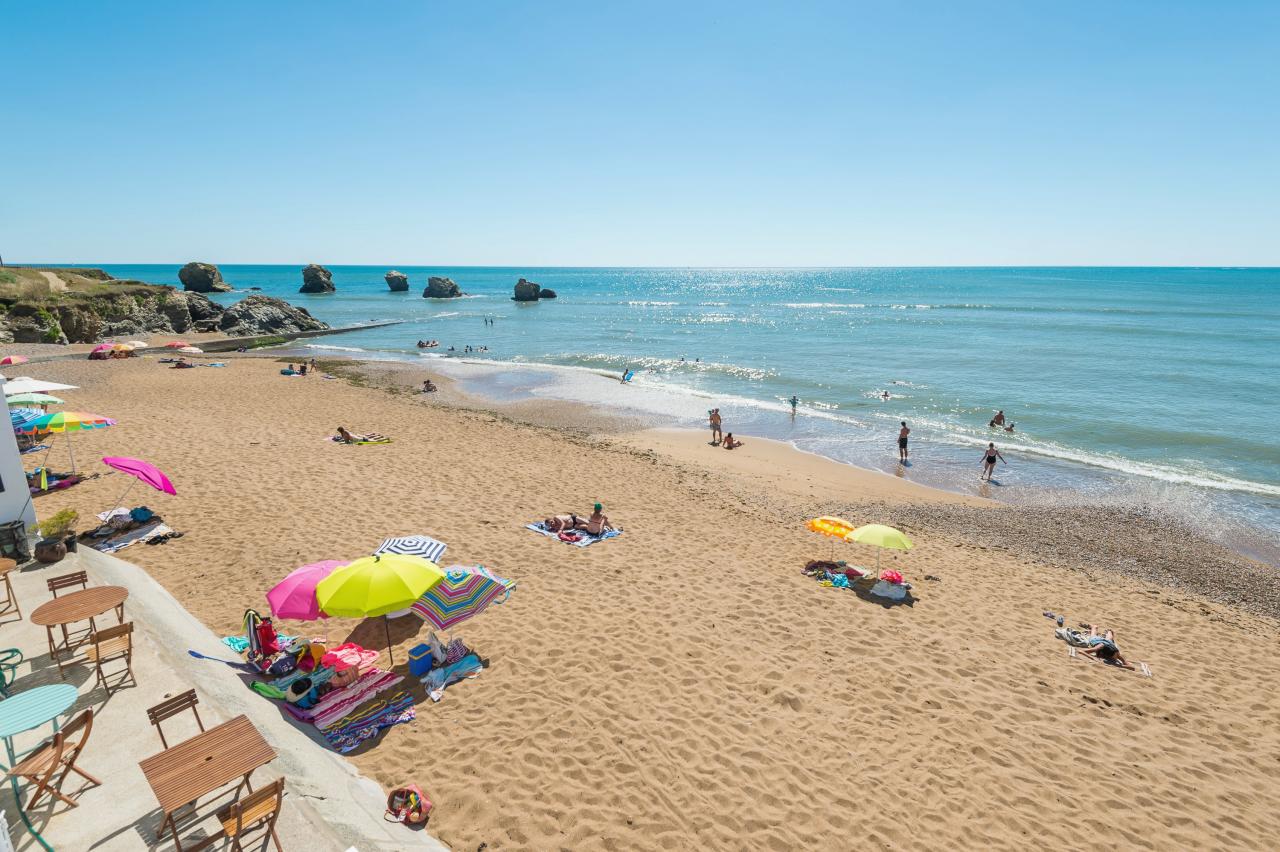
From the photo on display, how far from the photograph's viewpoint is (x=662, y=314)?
278 ft

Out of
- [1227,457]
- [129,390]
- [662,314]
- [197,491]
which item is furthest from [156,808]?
[662,314]

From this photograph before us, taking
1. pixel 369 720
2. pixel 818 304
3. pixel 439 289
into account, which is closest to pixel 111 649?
pixel 369 720

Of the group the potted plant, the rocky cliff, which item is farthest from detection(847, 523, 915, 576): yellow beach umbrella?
the rocky cliff

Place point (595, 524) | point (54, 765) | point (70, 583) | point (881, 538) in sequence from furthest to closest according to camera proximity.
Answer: point (595, 524), point (881, 538), point (70, 583), point (54, 765)

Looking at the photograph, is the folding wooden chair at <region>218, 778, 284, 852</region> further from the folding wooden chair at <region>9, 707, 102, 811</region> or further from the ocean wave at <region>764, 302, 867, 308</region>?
the ocean wave at <region>764, 302, 867, 308</region>

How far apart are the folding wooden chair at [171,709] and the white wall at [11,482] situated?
5.58 m

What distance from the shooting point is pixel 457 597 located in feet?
25.9

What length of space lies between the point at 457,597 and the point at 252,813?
11.7ft

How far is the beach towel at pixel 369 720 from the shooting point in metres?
6.69

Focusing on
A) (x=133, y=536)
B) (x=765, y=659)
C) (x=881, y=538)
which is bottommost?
(x=765, y=659)

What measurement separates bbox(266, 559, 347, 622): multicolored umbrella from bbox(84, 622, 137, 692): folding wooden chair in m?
1.32

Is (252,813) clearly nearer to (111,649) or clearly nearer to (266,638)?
(111,649)

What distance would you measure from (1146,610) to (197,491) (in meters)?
19.8

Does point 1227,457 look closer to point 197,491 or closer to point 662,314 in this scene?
point 197,491
